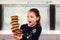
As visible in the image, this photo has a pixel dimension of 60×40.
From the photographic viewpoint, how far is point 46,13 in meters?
2.50

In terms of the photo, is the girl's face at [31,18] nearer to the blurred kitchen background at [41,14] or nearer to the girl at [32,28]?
the girl at [32,28]

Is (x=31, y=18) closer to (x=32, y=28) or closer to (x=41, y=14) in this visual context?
(x=32, y=28)

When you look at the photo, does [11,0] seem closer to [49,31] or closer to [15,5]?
[15,5]

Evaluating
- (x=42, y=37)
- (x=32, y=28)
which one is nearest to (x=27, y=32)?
(x=32, y=28)

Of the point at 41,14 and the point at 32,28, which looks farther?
the point at 41,14

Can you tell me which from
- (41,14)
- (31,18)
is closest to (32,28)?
(31,18)

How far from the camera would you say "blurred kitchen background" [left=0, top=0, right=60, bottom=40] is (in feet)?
7.93

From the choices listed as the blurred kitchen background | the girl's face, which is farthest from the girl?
→ the blurred kitchen background

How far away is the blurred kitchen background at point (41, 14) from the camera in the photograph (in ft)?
7.93

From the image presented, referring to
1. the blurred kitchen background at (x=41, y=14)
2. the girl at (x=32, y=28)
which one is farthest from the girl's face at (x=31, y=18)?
the blurred kitchen background at (x=41, y=14)

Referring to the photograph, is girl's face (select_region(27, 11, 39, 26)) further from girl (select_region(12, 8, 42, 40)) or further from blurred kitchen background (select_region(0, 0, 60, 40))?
blurred kitchen background (select_region(0, 0, 60, 40))

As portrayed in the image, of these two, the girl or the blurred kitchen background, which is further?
the blurred kitchen background

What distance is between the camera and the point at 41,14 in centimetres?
249

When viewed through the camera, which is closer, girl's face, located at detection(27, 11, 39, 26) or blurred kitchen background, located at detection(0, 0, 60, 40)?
girl's face, located at detection(27, 11, 39, 26)
